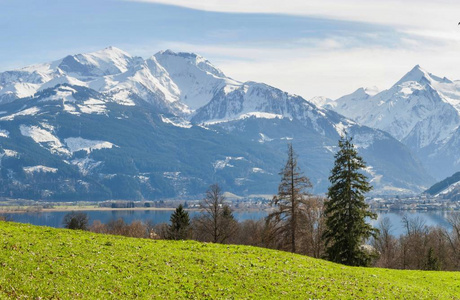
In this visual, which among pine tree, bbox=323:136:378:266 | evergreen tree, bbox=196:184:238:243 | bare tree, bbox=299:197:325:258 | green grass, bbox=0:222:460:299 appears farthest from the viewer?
evergreen tree, bbox=196:184:238:243

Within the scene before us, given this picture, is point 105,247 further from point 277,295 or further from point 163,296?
point 277,295

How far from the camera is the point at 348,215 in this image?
Answer: 6762 cm

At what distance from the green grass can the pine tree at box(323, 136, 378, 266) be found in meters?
15.6

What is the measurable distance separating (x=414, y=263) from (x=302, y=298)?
87936 mm

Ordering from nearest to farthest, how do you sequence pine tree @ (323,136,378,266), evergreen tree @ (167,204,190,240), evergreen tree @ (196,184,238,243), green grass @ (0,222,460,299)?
green grass @ (0,222,460,299) < pine tree @ (323,136,378,266) < evergreen tree @ (196,184,238,243) < evergreen tree @ (167,204,190,240)

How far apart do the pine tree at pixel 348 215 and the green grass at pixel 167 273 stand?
51.3 feet

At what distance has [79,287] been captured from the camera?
1319 inches

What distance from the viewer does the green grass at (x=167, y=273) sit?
111 ft

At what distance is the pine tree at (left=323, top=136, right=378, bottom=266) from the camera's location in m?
66.2

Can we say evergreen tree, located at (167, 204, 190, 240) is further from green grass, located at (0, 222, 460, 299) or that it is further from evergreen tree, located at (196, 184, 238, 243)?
green grass, located at (0, 222, 460, 299)

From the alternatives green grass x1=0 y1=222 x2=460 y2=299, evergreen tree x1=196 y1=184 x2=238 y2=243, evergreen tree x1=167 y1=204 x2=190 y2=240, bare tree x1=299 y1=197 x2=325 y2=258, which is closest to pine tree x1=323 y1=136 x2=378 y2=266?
bare tree x1=299 y1=197 x2=325 y2=258

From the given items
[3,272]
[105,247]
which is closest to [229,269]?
[105,247]

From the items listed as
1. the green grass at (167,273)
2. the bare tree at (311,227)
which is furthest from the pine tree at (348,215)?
the green grass at (167,273)

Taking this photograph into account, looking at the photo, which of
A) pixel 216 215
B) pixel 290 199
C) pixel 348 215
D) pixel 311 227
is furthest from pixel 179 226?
pixel 348 215
